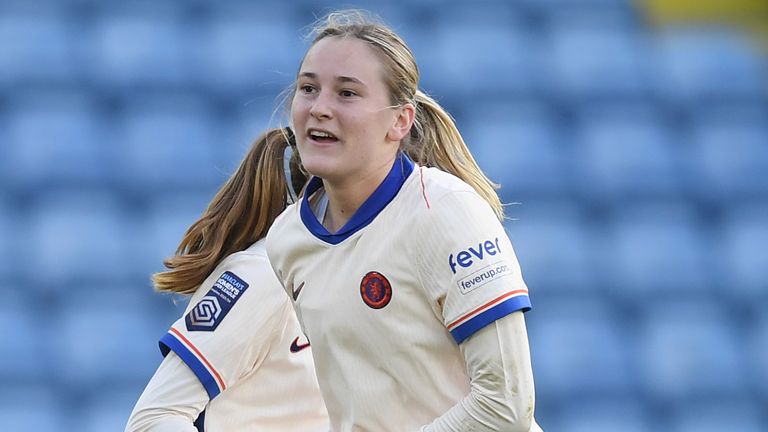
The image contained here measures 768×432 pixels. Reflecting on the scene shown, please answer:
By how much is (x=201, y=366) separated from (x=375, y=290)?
56 centimetres

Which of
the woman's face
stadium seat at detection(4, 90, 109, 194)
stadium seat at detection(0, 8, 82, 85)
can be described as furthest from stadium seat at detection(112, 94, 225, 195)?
the woman's face

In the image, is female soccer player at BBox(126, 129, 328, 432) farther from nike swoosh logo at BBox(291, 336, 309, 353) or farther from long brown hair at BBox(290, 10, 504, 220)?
long brown hair at BBox(290, 10, 504, 220)

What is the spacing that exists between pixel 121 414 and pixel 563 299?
204cm

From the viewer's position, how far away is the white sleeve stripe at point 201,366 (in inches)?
94.7

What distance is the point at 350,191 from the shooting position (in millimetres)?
2094

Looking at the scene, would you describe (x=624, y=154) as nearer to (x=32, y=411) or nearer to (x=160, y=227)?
(x=160, y=227)

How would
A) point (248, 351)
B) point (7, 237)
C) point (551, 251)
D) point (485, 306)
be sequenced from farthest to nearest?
point (551, 251)
point (7, 237)
point (248, 351)
point (485, 306)

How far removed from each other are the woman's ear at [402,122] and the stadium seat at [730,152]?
4673 mm

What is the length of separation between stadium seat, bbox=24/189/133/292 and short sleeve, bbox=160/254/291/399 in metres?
3.30

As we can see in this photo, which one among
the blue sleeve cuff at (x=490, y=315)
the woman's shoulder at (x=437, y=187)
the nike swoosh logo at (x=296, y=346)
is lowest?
the blue sleeve cuff at (x=490, y=315)

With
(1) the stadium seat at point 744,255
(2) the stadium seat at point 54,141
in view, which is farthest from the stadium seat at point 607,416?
(2) the stadium seat at point 54,141

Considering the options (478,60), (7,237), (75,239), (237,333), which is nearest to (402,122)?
(237,333)

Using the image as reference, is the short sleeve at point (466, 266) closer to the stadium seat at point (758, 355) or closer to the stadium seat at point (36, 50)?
the stadium seat at point (758, 355)

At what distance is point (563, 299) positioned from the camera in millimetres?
5910
